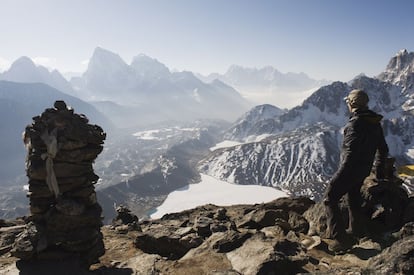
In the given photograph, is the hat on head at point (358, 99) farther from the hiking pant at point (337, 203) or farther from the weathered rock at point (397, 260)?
the weathered rock at point (397, 260)

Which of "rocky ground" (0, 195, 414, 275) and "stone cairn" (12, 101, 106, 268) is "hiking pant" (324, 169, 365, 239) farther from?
"stone cairn" (12, 101, 106, 268)

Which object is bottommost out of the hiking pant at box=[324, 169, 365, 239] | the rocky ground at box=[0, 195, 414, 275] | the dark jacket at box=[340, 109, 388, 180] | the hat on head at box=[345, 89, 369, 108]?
the rocky ground at box=[0, 195, 414, 275]

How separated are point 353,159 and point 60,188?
1297 centimetres

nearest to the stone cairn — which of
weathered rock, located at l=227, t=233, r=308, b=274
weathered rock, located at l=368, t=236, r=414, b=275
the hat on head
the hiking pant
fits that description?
weathered rock, located at l=227, t=233, r=308, b=274

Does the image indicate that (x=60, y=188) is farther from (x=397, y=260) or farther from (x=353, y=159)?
(x=397, y=260)

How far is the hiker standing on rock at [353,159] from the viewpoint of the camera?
544 inches

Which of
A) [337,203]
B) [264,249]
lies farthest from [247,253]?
[337,203]

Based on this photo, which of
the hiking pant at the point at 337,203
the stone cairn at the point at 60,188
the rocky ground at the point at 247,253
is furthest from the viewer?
the stone cairn at the point at 60,188

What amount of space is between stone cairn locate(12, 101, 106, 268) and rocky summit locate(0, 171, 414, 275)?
73 centimetres

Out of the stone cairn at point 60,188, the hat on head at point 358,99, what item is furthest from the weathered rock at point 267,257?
the stone cairn at point 60,188

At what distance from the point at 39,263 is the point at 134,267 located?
4100 millimetres

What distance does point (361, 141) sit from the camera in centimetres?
1382

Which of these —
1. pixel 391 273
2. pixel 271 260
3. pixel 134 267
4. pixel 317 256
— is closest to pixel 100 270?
pixel 134 267

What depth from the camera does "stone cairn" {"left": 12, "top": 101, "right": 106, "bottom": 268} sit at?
14578mm
